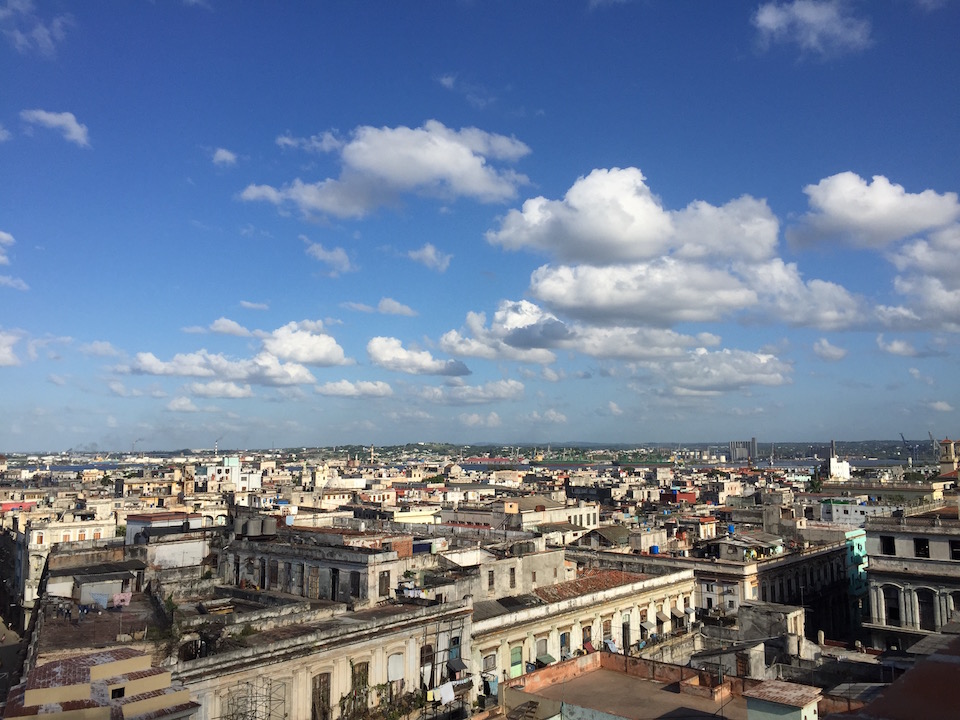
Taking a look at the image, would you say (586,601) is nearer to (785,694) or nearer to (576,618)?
(576,618)

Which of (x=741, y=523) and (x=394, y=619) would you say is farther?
(x=741, y=523)

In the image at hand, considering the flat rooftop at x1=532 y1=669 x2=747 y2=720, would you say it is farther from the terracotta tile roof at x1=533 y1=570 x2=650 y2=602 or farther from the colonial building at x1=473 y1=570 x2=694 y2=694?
the terracotta tile roof at x1=533 y1=570 x2=650 y2=602

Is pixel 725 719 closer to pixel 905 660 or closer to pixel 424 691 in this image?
pixel 905 660

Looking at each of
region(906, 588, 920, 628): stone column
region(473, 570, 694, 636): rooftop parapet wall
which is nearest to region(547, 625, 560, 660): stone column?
region(473, 570, 694, 636): rooftop parapet wall

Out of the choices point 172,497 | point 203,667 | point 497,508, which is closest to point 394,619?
point 203,667

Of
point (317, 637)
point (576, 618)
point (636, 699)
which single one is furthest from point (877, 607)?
point (317, 637)

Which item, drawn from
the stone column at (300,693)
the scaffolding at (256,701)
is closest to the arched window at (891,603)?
the stone column at (300,693)
